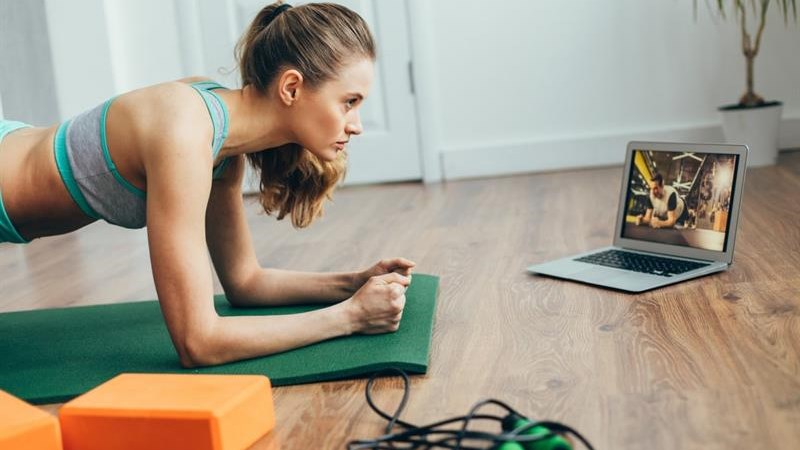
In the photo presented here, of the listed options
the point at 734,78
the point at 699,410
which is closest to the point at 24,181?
the point at 699,410

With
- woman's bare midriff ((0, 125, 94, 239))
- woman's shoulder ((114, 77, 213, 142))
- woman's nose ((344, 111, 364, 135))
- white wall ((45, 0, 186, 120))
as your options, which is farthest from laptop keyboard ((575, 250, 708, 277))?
white wall ((45, 0, 186, 120))

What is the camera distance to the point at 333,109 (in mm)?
1665

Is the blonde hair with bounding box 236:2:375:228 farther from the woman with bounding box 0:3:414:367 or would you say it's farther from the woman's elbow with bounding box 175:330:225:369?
the woman's elbow with bounding box 175:330:225:369

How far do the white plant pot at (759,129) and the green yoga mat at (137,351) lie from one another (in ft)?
6.21

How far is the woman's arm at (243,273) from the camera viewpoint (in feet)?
6.20

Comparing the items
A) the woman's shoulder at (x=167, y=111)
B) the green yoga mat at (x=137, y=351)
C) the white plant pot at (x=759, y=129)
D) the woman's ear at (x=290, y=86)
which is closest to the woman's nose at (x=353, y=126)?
the woman's ear at (x=290, y=86)

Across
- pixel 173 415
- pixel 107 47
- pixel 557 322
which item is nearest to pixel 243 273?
pixel 557 322

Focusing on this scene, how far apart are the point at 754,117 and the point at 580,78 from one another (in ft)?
2.32

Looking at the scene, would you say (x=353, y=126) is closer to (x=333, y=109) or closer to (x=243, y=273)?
(x=333, y=109)

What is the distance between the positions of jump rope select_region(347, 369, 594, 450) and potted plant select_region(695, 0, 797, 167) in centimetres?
253

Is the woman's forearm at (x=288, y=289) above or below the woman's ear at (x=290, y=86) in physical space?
below

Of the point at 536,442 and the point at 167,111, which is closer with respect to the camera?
the point at 536,442

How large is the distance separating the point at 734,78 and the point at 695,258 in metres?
Result: 2.03

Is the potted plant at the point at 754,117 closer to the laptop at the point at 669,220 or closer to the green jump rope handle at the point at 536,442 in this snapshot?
the laptop at the point at 669,220
